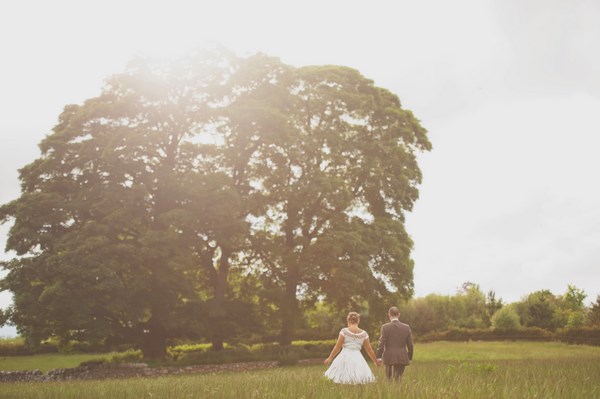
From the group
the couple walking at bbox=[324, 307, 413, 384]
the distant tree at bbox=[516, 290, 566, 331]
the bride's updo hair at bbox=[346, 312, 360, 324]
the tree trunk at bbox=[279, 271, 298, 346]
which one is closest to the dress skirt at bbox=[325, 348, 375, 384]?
the couple walking at bbox=[324, 307, 413, 384]

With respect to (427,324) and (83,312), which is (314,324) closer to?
(427,324)

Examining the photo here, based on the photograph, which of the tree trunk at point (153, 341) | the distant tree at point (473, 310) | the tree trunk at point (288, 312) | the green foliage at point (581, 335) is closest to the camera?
the tree trunk at point (153, 341)

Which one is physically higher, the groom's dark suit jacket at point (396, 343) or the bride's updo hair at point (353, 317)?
the bride's updo hair at point (353, 317)

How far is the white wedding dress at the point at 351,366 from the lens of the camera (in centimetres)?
1128

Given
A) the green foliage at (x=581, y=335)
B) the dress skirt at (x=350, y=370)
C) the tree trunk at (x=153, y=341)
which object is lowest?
the green foliage at (x=581, y=335)

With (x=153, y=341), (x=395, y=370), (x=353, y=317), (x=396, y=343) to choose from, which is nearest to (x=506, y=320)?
(x=153, y=341)

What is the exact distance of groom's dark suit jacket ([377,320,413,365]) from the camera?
12.9m

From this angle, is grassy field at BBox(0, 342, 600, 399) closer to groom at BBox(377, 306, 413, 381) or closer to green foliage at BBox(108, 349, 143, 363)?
groom at BBox(377, 306, 413, 381)

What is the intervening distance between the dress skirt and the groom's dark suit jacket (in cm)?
153

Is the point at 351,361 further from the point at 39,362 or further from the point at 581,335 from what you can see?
the point at 581,335

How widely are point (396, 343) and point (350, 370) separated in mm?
2066

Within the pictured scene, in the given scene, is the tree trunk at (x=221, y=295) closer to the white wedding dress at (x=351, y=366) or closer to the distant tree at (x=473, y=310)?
Answer: the white wedding dress at (x=351, y=366)

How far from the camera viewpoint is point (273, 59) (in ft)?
110

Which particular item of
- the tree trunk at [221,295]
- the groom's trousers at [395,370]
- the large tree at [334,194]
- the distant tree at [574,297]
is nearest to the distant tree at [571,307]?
the distant tree at [574,297]
